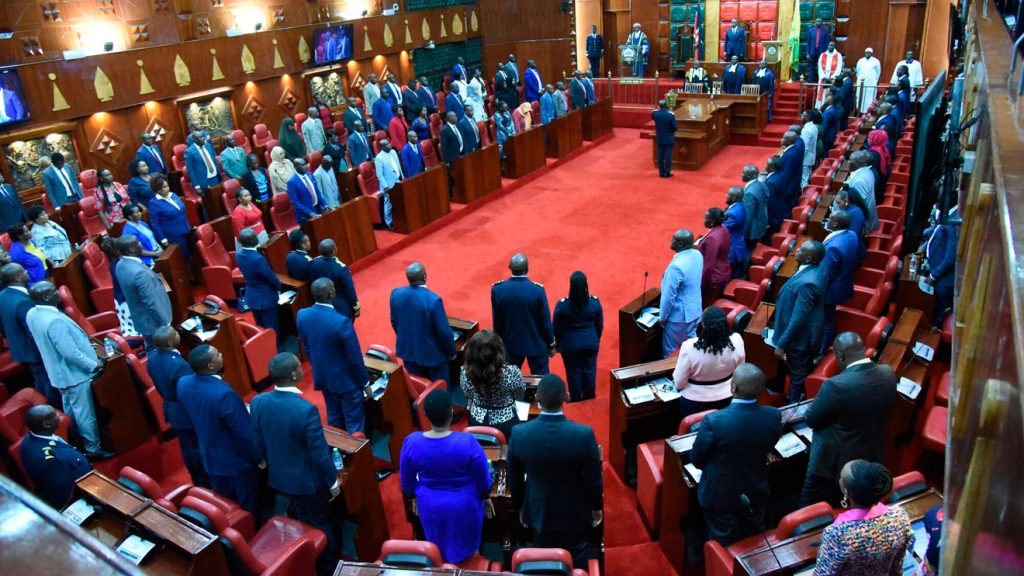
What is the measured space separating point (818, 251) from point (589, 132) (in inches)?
417

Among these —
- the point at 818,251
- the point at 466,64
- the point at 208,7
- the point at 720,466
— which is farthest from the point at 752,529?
the point at 466,64

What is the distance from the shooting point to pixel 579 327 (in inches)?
219

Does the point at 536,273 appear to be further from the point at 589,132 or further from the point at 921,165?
the point at 589,132

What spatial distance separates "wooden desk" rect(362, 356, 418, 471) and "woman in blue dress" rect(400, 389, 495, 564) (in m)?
1.76

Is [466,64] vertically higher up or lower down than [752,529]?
higher up

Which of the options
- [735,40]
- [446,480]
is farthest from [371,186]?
[735,40]

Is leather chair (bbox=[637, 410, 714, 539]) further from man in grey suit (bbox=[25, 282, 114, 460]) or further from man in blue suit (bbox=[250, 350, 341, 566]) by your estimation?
man in grey suit (bbox=[25, 282, 114, 460])

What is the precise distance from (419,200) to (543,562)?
7.68 metres

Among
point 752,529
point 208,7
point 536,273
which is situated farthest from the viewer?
point 208,7

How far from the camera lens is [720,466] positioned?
3508 millimetres

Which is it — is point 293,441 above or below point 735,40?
below

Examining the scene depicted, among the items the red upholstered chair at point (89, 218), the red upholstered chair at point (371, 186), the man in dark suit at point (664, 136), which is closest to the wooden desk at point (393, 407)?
the red upholstered chair at point (371, 186)

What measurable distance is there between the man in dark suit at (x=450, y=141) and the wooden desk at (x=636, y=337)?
18.8ft

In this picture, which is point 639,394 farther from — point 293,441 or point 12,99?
point 12,99
